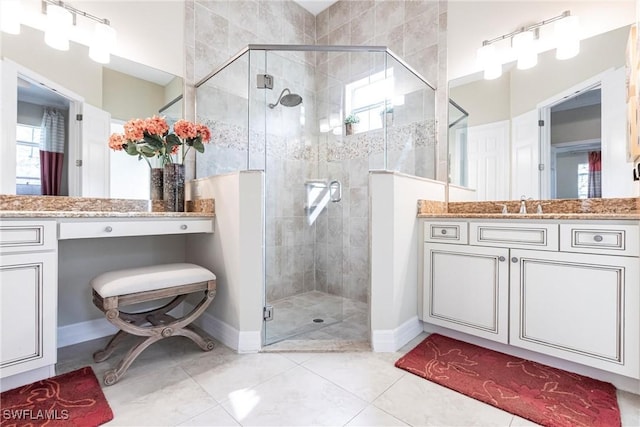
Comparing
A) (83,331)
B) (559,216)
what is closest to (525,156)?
(559,216)

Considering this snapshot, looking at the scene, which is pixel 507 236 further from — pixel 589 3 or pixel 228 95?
pixel 228 95

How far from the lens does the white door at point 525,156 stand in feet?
6.64

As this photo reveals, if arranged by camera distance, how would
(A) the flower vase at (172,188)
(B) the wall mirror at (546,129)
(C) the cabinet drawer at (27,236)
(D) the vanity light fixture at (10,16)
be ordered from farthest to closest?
1. (A) the flower vase at (172,188)
2. (B) the wall mirror at (546,129)
3. (D) the vanity light fixture at (10,16)
4. (C) the cabinet drawer at (27,236)

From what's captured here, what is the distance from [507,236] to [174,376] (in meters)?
2.02

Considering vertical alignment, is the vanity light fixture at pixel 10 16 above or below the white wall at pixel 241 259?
above

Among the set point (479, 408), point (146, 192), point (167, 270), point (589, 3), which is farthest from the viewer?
point (146, 192)

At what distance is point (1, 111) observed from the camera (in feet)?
5.37

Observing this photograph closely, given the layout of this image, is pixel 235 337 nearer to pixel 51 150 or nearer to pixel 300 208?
pixel 300 208

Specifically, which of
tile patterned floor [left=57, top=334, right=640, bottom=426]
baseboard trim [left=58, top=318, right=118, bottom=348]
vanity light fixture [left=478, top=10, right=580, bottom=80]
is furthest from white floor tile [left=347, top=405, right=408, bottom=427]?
vanity light fixture [left=478, top=10, right=580, bottom=80]

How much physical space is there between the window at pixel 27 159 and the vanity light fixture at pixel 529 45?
3015mm

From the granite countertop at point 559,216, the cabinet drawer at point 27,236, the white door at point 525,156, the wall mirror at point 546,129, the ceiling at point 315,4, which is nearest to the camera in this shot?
the cabinet drawer at point 27,236

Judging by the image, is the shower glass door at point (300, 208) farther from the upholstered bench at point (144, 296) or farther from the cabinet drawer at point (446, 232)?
the cabinet drawer at point (446, 232)

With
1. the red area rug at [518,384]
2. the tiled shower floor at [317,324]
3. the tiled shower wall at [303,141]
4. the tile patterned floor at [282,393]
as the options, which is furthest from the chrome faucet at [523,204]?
the tiled shower floor at [317,324]

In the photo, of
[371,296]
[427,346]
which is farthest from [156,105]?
[427,346]
